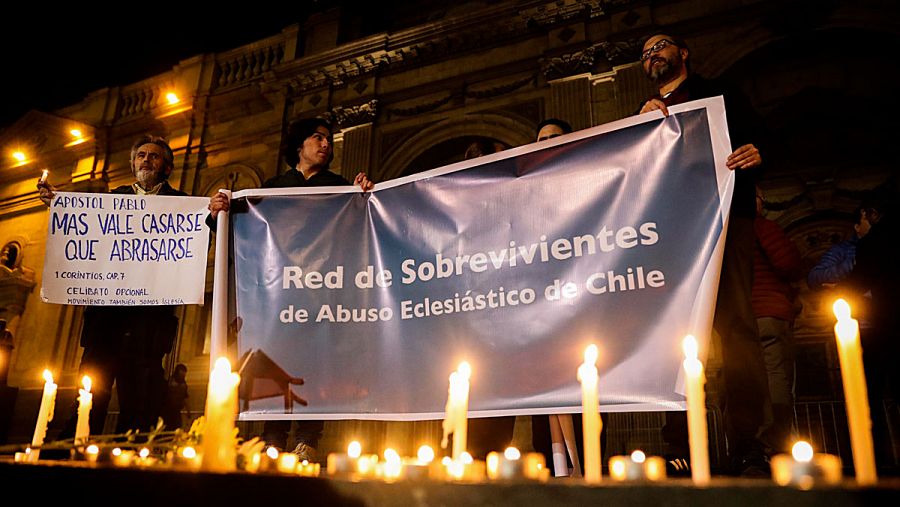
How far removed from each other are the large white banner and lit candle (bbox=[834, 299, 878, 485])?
4.96 feet

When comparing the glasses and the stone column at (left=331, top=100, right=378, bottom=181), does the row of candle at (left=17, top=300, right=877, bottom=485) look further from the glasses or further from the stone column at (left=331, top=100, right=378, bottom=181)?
the stone column at (left=331, top=100, right=378, bottom=181)

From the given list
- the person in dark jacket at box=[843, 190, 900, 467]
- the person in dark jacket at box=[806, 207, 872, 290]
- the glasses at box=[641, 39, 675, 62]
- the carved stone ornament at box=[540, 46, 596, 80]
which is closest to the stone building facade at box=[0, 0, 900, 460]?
the carved stone ornament at box=[540, 46, 596, 80]

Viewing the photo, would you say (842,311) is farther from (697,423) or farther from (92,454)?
(92,454)

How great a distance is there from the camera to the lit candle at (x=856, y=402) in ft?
3.02

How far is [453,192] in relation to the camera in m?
3.36

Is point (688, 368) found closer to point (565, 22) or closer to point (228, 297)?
point (228, 297)

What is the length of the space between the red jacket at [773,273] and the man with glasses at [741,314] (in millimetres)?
927

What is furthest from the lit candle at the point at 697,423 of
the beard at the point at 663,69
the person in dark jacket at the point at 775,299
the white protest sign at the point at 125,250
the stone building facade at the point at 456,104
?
the stone building facade at the point at 456,104

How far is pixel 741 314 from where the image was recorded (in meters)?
2.84

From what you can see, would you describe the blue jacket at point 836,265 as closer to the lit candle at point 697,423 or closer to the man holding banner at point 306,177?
the man holding banner at point 306,177

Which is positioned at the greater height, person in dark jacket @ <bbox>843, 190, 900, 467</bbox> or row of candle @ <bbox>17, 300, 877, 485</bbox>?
person in dark jacket @ <bbox>843, 190, 900, 467</bbox>

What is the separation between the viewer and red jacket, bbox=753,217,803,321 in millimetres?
3707

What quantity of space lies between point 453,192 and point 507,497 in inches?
101

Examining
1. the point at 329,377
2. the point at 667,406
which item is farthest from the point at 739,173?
the point at 329,377
